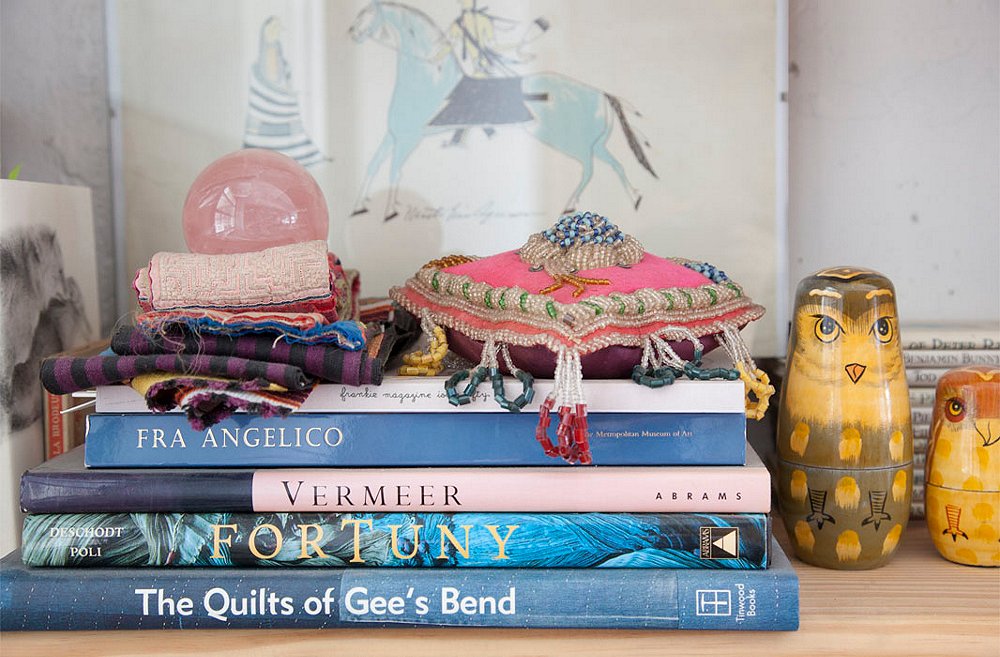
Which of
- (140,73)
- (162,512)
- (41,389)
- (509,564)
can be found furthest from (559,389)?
(140,73)

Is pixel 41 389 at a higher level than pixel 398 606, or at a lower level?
higher

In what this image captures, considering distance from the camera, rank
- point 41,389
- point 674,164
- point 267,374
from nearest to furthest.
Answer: point 267,374 < point 41,389 < point 674,164

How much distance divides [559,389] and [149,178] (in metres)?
0.54

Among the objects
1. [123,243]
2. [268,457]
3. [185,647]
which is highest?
[123,243]

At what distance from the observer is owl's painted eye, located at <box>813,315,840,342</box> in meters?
0.68

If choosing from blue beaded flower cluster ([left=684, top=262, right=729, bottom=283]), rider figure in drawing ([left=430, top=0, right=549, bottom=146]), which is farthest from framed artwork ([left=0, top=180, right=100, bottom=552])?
blue beaded flower cluster ([left=684, top=262, right=729, bottom=283])

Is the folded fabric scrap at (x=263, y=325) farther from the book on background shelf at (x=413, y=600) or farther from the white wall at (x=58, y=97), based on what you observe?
the white wall at (x=58, y=97)

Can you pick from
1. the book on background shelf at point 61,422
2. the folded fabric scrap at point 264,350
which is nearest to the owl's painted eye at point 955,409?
the folded fabric scrap at point 264,350

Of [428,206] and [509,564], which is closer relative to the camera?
[509,564]

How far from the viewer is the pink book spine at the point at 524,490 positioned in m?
0.61

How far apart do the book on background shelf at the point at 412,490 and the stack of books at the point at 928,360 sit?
12.1 inches

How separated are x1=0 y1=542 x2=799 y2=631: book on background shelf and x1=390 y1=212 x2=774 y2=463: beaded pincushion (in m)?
0.10

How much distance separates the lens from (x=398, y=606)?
604mm

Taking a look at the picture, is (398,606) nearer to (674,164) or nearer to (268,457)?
(268,457)
